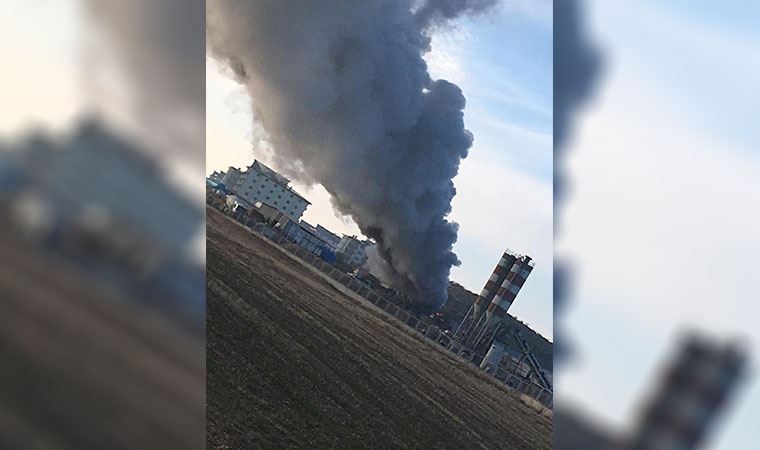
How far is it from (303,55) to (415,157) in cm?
72

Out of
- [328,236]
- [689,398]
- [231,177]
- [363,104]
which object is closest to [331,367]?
[328,236]

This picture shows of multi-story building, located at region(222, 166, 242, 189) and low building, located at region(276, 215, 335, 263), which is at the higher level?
multi-story building, located at region(222, 166, 242, 189)

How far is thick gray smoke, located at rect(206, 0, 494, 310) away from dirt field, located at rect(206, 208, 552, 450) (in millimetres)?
304

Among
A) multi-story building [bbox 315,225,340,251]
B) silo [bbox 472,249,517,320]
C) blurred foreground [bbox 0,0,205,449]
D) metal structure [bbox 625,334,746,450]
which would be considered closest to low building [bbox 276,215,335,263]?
multi-story building [bbox 315,225,340,251]

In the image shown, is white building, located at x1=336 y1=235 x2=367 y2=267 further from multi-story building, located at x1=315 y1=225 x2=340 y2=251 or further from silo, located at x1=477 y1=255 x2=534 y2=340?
silo, located at x1=477 y1=255 x2=534 y2=340

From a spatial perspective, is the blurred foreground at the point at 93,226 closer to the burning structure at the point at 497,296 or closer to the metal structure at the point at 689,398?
the metal structure at the point at 689,398

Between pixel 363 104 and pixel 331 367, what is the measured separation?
4.04ft

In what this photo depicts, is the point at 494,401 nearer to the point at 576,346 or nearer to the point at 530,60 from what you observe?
the point at 530,60

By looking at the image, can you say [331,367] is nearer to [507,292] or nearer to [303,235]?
[303,235]

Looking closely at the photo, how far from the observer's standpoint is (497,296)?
12.6ft

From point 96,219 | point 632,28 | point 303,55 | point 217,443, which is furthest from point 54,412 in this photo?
point 303,55

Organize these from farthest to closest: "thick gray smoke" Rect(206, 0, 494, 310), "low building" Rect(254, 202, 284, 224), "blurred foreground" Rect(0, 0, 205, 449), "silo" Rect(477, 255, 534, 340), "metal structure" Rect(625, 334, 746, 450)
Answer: "thick gray smoke" Rect(206, 0, 494, 310), "silo" Rect(477, 255, 534, 340), "low building" Rect(254, 202, 284, 224), "blurred foreground" Rect(0, 0, 205, 449), "metal structure" Rect(625, 334, 746, 450)

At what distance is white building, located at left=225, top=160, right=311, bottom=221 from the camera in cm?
374

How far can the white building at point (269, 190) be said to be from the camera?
3738 mm
